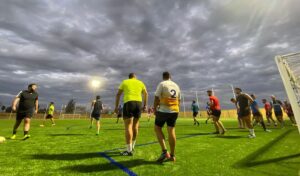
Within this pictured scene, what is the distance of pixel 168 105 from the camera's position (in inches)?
169

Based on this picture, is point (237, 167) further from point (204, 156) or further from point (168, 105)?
point (168, 105)

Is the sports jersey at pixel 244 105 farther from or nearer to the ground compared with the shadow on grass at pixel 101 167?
farther from the ground

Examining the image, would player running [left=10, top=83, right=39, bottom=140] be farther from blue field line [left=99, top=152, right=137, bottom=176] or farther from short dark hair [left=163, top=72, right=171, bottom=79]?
short dark hair [left=163, top=72, right=171, bottom=79]

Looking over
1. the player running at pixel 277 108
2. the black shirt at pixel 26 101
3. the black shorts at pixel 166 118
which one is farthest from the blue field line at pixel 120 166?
the player running at pixel 277 108

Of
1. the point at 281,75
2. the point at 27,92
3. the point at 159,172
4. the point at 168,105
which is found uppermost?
the point at 27,92

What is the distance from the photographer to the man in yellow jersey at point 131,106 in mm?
4684

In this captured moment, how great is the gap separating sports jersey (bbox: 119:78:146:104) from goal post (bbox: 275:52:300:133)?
130 inches

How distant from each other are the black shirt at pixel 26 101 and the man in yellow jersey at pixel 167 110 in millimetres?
5564

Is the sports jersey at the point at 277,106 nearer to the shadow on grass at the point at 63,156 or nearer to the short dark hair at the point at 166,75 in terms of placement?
the short dark hair at the point at 166,75

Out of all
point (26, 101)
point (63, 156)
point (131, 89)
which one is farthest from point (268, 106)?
point (26, 101)

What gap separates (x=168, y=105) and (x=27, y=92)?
242 inches

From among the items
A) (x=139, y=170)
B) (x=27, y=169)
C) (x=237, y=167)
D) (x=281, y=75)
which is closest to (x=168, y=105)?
(x=139, y=170)

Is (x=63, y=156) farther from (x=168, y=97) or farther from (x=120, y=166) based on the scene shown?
(x=168, y=97)

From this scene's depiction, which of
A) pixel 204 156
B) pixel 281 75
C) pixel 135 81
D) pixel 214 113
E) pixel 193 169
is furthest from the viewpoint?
pixel 214 113
